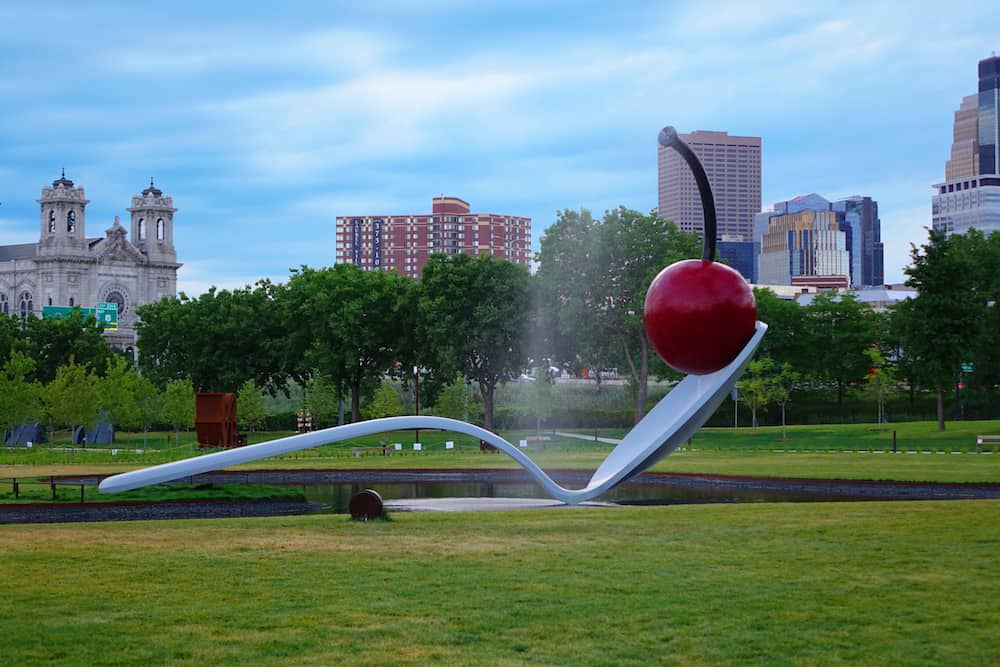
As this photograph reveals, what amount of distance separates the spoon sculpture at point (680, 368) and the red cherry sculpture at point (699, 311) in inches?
0.7

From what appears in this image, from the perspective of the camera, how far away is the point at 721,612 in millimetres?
11781

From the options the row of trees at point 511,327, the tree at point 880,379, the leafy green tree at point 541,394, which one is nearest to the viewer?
the row of trees at point 511,327

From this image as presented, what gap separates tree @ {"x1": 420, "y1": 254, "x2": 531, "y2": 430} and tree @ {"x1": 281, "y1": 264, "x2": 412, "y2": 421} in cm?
275

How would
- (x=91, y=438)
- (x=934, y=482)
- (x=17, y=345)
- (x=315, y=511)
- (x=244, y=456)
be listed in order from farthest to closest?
(x=17, y=345) < (x=91, y=438) < (x=934, y=482) < (x=315, y=511) < (x=244, y=456)

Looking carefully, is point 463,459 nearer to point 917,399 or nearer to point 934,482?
point 934,482

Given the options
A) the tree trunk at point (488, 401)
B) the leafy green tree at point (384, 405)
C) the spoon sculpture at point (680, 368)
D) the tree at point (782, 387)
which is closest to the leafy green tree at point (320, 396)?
the leafy green tree at point (384, 405)

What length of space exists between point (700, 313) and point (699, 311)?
4 cm

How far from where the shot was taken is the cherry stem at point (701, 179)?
19.6 meters

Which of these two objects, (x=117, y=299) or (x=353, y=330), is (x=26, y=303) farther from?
(x=353, y=330)

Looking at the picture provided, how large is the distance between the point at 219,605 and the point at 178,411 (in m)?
44.9

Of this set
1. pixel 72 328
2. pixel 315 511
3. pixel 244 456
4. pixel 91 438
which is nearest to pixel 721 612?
pixel 244 456

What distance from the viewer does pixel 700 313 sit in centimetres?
1916

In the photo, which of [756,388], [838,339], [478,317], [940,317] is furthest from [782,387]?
[478,317]

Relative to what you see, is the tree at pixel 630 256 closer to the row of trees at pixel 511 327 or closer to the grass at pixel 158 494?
the row of trees at pixel 511 327
